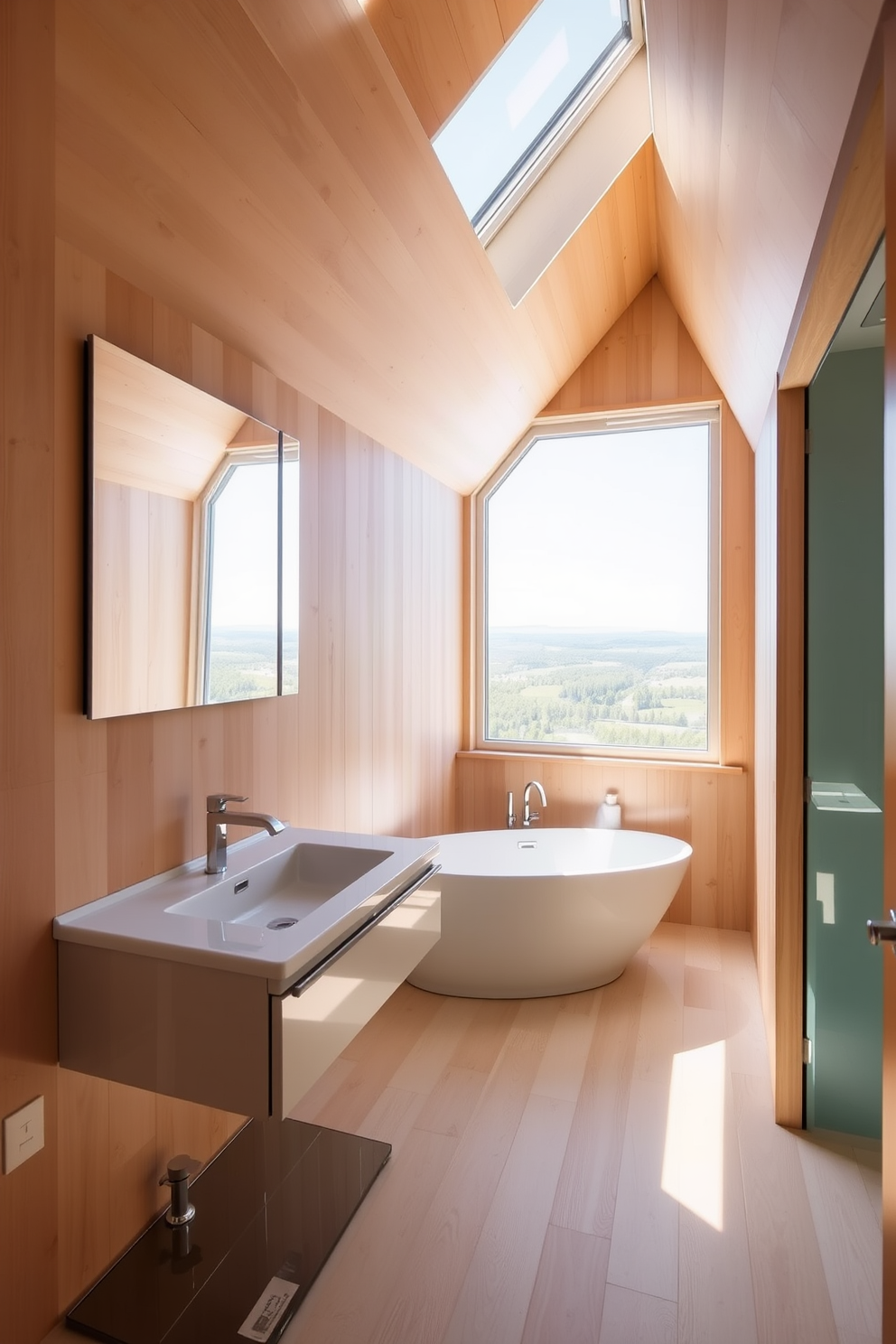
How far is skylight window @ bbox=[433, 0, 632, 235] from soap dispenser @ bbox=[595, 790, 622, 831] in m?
2.48

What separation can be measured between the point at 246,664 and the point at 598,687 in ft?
7.45

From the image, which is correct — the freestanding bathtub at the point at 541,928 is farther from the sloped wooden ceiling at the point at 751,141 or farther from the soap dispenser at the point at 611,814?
the sloped wooden ceiling at the point at 751,141

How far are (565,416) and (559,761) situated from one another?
1743 mm

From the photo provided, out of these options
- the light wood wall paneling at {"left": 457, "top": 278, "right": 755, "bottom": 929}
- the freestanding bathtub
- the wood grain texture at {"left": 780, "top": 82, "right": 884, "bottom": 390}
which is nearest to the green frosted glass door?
the wood grain texture at {"left": 780, "top": 82, "right": 884, "bottom": 390}

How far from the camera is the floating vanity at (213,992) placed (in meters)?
1.35

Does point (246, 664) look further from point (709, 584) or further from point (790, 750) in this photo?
point (709, 584)

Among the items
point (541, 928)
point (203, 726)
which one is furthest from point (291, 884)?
point (541, 928)

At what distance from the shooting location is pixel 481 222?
2.66 meters

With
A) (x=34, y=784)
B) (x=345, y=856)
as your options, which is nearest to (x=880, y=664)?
(x=345, y=856)

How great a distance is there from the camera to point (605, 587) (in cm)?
392

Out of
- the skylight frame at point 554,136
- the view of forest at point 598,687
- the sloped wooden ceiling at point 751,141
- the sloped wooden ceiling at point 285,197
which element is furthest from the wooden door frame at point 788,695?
the view of forest at point 598,687

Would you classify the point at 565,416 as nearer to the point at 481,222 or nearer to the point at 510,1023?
the point at 481,222

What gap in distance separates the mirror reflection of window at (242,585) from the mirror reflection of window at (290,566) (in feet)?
0.23

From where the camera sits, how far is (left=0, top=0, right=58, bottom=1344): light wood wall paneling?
1.34 metres
